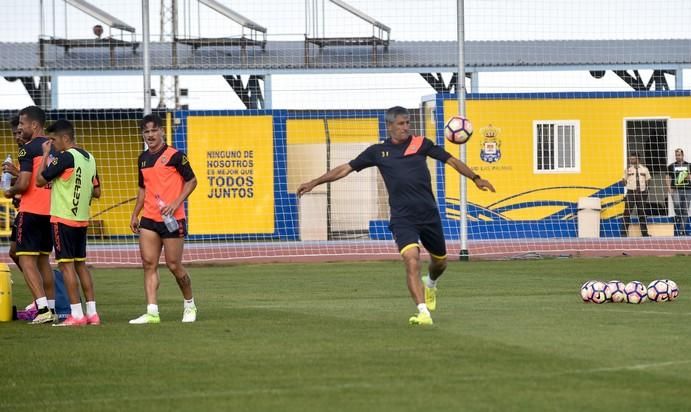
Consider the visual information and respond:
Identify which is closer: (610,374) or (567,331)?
→ (610,374)

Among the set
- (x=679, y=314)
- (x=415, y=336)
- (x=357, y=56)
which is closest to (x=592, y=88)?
(x=357, y=56)

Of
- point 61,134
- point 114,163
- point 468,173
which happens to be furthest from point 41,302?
point 114,163

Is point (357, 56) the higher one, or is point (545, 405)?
point (357, 56)

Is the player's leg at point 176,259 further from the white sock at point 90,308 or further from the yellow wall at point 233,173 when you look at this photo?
the yellow wall at point 233,173

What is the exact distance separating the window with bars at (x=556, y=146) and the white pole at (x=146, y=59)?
11173 mm

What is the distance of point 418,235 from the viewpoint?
12391 mm

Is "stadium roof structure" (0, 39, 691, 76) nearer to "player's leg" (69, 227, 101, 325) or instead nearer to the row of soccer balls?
the row of soccer balls

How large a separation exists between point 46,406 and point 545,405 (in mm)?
2876

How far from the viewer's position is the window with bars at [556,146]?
30.9 meters

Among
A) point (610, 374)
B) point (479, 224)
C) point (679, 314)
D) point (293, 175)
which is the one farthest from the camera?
point (293, 175)

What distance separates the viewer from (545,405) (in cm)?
727

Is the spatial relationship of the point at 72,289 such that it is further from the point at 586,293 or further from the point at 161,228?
the point at 586,293

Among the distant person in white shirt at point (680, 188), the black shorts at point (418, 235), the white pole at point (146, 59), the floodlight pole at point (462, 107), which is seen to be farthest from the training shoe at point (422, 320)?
the distant person in white shirt at point (680, 188)

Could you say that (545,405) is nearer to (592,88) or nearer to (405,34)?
(405,34)
